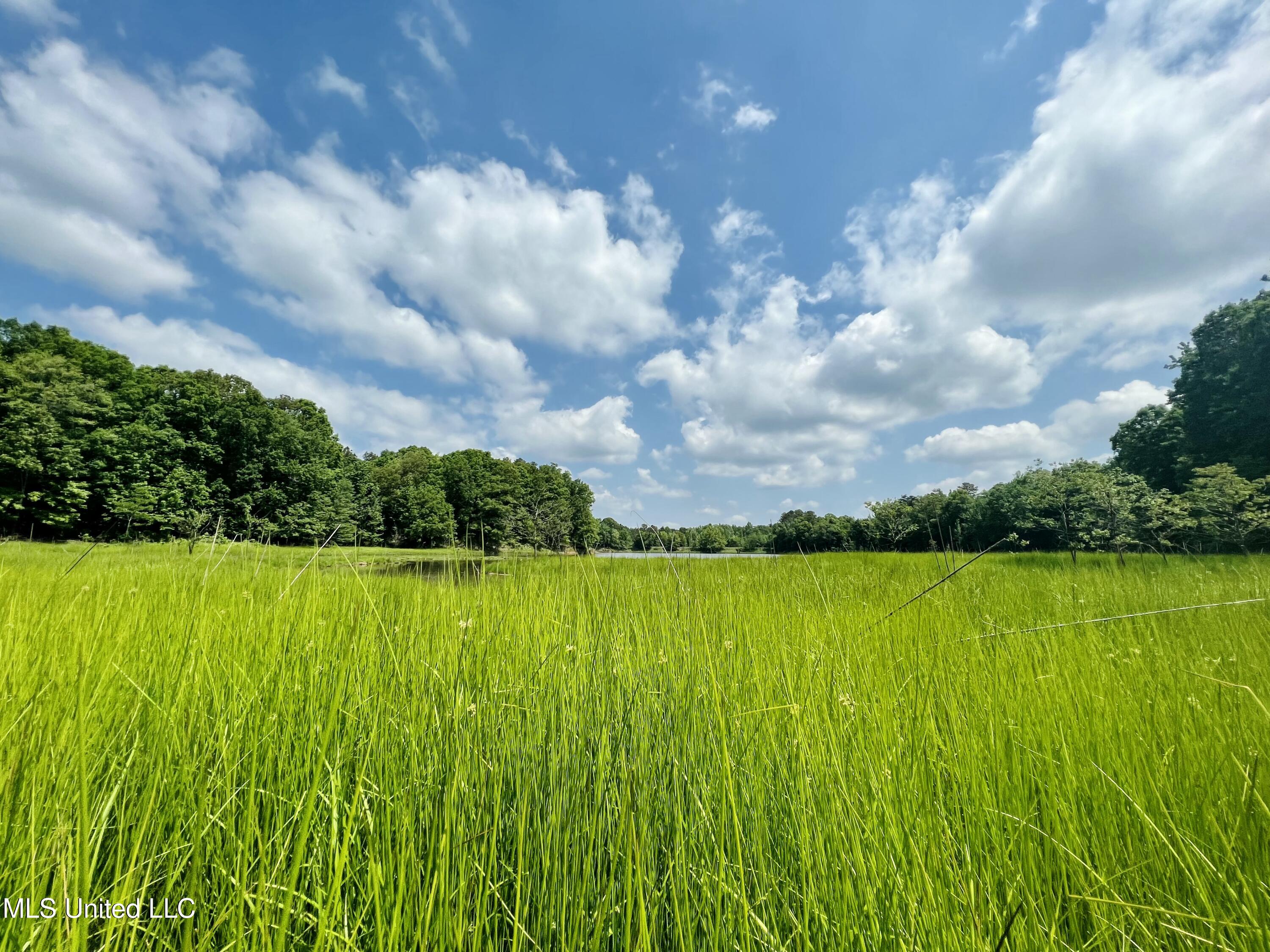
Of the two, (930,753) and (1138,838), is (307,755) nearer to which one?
(930,753)

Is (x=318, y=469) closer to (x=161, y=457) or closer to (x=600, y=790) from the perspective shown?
(x=161, y=457)

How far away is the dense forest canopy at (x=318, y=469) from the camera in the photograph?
16719 mm

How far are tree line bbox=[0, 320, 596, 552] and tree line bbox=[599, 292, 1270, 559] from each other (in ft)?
54.9

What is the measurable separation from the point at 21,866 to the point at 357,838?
0.75 metres

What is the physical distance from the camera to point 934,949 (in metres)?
1.04

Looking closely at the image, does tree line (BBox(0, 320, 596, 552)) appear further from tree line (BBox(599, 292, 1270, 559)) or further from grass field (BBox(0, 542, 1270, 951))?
grass field (BBox(0, 542, 1270, 951))

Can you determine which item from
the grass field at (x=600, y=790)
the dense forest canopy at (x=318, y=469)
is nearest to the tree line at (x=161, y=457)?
the dense forest canopy at (x=318, y=469)

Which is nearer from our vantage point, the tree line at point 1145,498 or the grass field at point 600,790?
the grass field at point 600,790

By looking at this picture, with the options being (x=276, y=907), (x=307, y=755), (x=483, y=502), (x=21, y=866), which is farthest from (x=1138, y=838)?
(x=483, y=502)

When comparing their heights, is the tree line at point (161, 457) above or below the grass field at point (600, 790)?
above

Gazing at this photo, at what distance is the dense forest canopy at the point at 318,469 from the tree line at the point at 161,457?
112mm

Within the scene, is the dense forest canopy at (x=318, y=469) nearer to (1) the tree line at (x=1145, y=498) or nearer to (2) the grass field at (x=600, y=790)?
(1) the tree line at (x=1145, y=498)

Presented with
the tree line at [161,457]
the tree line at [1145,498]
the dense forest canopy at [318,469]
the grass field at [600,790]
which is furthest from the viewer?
the tree line at [161,457]

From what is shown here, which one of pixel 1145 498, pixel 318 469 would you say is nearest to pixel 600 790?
pixel 1145 498
